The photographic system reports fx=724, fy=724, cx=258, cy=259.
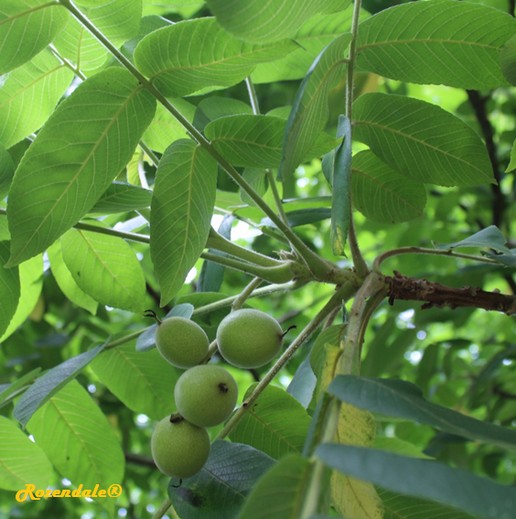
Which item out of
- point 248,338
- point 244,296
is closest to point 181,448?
point 248,338

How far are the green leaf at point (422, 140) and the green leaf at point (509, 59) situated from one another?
132 mm

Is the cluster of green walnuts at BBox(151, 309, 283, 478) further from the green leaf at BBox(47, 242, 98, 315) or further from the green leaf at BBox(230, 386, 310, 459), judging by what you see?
the green leaf at BBox(47, 242, 98, 315)

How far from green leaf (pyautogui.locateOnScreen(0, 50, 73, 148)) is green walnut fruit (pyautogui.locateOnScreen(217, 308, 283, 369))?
1.96 feet

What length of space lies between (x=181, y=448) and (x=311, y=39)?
3.14 ft

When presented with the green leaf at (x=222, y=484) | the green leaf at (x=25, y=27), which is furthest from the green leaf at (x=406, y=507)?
the green leaf at (x=25, y=27)

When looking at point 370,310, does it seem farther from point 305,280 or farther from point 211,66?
point 211,66

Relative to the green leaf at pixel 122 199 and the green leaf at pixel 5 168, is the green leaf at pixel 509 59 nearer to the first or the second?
the green leaf at pixel 122 199

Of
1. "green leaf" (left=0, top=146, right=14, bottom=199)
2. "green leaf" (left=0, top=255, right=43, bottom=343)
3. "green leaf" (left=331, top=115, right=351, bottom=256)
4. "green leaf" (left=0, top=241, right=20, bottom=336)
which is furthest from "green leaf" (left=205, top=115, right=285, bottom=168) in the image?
"green leaf" (left=0, top=255, right=43, bottom=343)

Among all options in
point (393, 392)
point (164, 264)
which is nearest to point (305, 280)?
point (164, 264)

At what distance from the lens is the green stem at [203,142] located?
1.21 meters

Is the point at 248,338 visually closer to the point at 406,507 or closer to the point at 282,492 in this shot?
Answer: the point at 406,507

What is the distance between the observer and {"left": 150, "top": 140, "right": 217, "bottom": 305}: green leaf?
1242 mm

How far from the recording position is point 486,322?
458 centimetres

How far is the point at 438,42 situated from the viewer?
1.29 m
